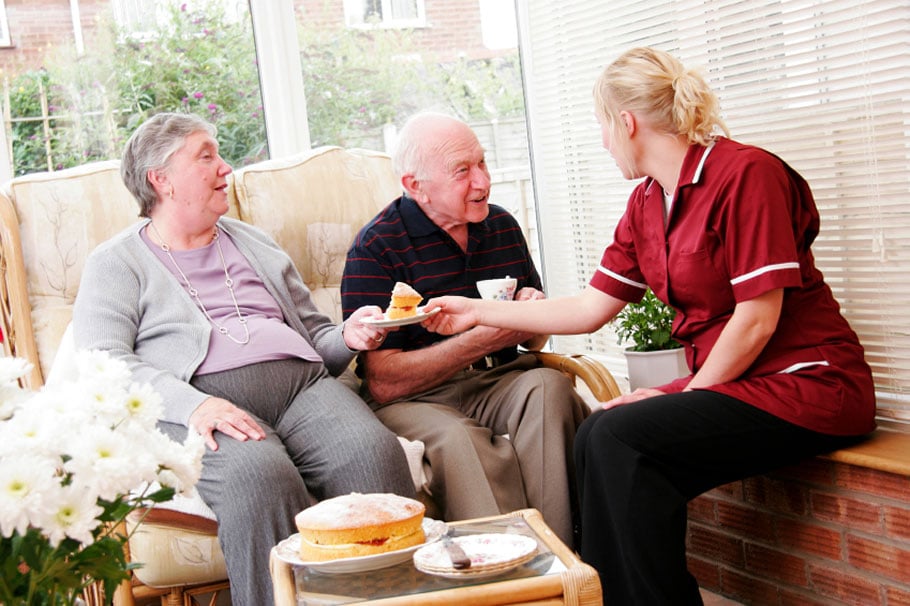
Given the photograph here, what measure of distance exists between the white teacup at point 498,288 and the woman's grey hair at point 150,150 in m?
0.87

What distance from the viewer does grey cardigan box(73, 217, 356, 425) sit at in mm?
2338

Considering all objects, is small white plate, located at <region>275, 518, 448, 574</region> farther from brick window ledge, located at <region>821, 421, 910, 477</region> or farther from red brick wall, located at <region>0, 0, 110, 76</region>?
red brick wall, located at <region>0, 0, 110, 76</region>

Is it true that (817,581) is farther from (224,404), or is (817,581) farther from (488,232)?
(224,404)

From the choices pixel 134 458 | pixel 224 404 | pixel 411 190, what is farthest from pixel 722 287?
pixel 134 458

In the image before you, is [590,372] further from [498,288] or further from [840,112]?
[840,112]

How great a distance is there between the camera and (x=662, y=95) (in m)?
2.21

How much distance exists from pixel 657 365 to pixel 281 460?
1.17m

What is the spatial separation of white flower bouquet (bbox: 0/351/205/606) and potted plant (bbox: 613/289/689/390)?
6.26 ft

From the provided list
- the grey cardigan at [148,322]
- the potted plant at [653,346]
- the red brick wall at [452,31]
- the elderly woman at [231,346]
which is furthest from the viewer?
the red brick wall at [452,31]

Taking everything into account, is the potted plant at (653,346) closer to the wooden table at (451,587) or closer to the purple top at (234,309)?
the purple top at (234,309)

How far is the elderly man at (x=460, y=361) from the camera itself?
7.95 feet

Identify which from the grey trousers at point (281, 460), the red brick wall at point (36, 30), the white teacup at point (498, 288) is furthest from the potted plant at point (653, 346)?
the red brick wall at point (36, 30)

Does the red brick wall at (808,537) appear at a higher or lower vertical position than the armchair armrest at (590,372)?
lower

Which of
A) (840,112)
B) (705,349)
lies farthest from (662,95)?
(705,349)
